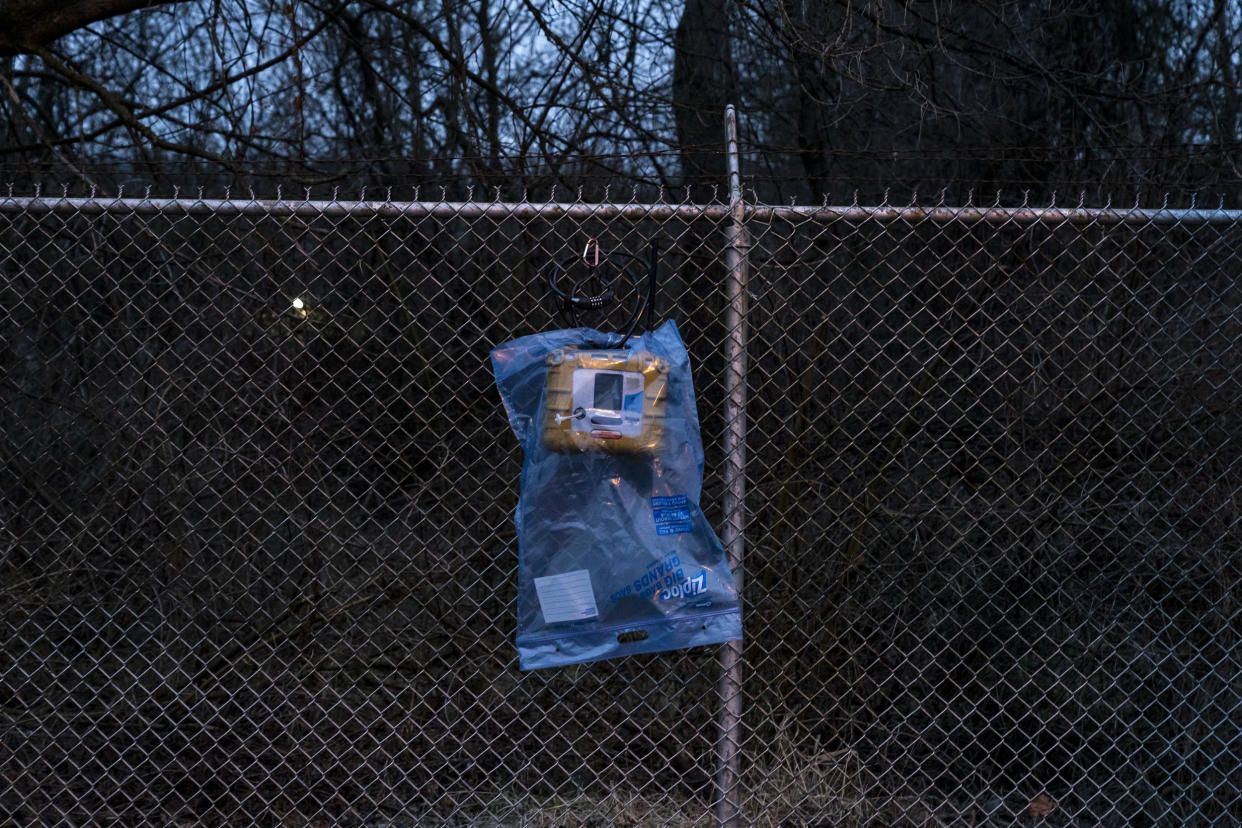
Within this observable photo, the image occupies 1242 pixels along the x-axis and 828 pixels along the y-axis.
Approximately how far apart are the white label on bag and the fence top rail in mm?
1043

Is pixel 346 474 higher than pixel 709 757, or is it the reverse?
pixel 346 474

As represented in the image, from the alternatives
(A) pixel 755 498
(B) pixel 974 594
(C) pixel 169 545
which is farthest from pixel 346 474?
(B) pixel 974 594

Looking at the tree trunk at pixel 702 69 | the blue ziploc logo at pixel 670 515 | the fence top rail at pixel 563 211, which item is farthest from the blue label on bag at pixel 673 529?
the tree trunk at pixel 702 69

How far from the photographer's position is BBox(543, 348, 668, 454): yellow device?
8.43ft

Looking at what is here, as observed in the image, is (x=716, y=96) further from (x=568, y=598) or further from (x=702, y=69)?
(x=568, y=598)

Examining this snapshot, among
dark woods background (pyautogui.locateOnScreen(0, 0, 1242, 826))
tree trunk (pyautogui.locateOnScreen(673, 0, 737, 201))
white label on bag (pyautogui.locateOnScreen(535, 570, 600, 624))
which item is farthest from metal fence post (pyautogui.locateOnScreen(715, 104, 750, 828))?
tree trunk (pyautogui.locateOnScreen(673, 0, 737, 201))

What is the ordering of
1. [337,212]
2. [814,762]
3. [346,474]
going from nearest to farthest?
[337,212] → [814,762] → [346,474]

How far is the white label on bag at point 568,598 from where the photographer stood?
102 inches

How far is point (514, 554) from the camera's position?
4098 millimetres

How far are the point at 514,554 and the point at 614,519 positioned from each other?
5.16 ft

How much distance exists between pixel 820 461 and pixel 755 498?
36 centimetres

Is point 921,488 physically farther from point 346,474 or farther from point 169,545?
point 169,545

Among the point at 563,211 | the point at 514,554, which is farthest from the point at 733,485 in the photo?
the point at 514,554

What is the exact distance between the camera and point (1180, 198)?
4.65 meters
